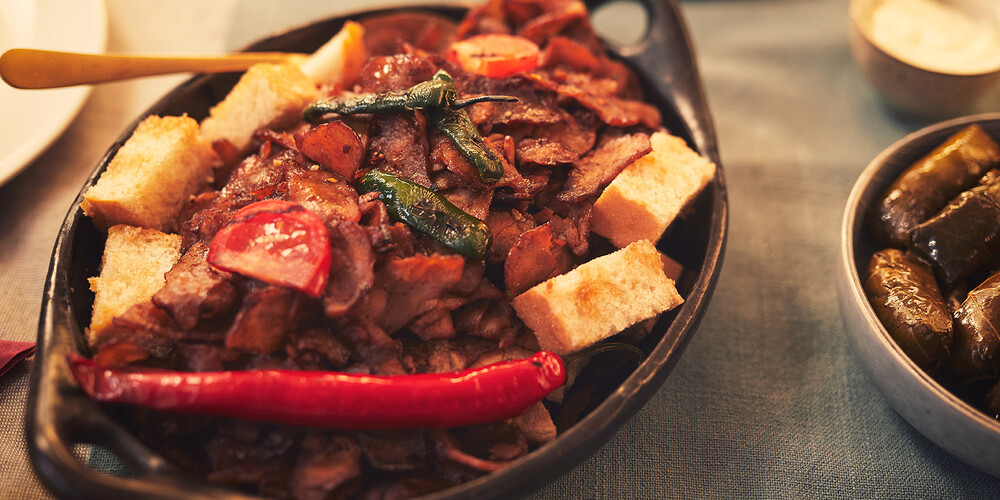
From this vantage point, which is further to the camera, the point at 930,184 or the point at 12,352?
the point at 930,184

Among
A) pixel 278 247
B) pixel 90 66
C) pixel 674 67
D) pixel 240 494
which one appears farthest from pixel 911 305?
pixel 90 66

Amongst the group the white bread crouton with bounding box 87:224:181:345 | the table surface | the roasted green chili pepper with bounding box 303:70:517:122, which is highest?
the roasted green chili pepper with bounding box 303:70:517:122

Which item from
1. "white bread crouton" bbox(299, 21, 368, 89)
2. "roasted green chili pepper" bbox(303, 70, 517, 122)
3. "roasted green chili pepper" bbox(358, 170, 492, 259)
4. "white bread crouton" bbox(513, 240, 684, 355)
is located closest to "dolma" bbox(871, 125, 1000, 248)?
"white bread crouton" bbox(513, 240, 684, 355)

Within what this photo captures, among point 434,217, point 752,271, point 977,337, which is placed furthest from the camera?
point 752,271

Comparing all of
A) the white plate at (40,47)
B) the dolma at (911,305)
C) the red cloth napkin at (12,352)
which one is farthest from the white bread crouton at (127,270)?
the dolma at (911,305)

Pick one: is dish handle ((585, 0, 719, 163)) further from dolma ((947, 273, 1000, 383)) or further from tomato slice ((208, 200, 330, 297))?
tomato slice ((208, 200, 330, 297))

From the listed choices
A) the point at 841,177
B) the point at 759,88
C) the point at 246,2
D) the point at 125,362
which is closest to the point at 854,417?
the point at 841,177

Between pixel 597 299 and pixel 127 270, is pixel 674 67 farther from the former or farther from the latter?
pixel 127 270

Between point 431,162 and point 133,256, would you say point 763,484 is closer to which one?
point 431,162
